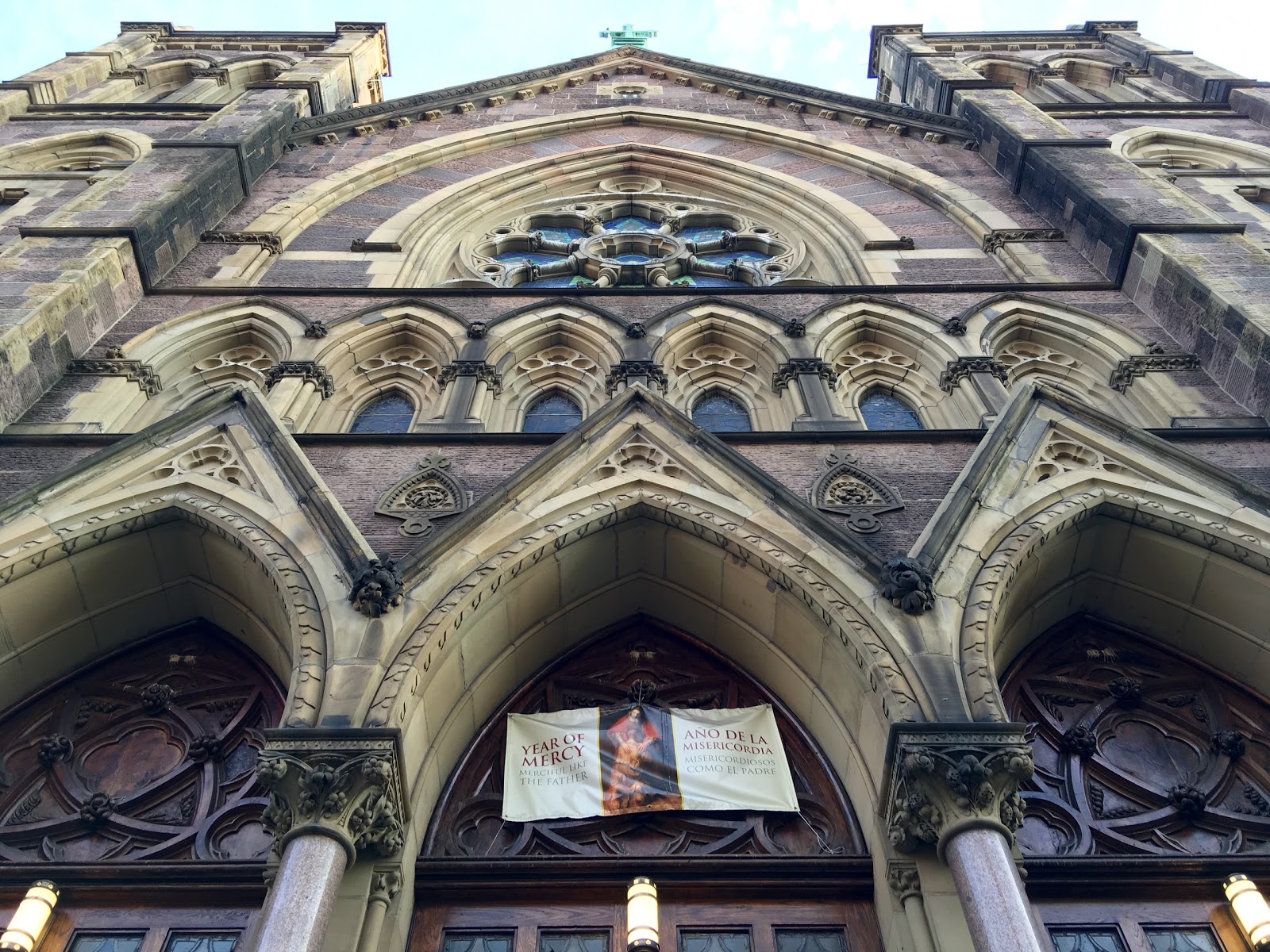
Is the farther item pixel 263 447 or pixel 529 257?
pixel 529 257

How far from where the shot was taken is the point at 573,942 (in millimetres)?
6047

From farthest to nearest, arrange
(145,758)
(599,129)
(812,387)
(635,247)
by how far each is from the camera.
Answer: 1. (599,129)
2. (635,247)
3. (812,387)
4. (145,758)

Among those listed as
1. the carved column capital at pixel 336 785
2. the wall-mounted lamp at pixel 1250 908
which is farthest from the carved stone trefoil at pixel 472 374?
the wall-mounted lamp at pixel 1250 908

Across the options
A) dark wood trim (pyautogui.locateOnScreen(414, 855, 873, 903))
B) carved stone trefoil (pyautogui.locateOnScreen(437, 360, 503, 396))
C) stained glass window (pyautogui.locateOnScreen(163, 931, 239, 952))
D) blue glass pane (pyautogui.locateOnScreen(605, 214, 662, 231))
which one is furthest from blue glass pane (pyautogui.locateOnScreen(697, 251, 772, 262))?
stained glass window (pyautogui.locateOnScreen(163, 931, 239, 952))

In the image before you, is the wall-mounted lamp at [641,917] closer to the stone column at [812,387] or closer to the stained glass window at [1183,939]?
the stained glass window at [1183,939]

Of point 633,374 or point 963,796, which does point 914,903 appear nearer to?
point 963,796

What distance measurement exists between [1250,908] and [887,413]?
589 cm

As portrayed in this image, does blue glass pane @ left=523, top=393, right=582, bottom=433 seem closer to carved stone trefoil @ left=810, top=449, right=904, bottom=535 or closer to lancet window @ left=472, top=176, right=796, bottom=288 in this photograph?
lancet window @ left=472, top=176, right=796, bottom=288

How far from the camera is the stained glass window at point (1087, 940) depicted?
5848mm

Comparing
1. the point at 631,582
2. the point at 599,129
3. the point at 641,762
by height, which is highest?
the point at 599,129

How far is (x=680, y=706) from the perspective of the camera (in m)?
7.58

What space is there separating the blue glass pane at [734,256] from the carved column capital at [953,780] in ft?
32.3

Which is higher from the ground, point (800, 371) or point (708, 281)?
point (708, 281)

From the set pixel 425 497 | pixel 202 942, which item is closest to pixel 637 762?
pixel 425 497
